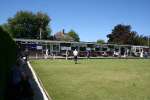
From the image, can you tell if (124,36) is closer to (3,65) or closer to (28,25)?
(28,25)

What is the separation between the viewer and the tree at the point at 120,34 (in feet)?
320

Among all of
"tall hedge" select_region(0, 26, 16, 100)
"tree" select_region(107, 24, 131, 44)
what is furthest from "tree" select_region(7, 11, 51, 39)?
"tall hedge" select_region(0, 26, 16, 100)

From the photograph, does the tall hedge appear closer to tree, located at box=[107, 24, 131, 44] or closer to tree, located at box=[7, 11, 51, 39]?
tree, located at box=[7, 11, 51, 39]

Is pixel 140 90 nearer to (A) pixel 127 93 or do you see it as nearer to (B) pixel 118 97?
(A) pixel 127 93

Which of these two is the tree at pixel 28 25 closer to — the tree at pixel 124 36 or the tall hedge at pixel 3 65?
the tree at pixel 124 36

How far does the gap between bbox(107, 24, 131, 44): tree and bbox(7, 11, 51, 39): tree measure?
69.2ft

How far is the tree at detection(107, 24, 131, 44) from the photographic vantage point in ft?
320

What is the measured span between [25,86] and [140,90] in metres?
6.38

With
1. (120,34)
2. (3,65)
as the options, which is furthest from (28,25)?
(3,65)

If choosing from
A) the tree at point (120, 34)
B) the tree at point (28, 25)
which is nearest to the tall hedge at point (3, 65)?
the tree at point (28, 25)

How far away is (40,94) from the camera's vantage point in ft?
38.6

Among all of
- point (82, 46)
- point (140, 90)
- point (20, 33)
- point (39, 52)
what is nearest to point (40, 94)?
point (140, 90)

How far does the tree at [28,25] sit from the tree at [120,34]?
831 inches

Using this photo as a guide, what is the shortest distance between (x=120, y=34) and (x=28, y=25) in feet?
91.3
